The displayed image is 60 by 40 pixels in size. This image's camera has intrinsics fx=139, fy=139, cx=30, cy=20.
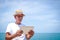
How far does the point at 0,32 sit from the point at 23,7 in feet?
1.50

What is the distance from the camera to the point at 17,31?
6.00 feet

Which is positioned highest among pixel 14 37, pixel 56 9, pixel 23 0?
pixel 23 0

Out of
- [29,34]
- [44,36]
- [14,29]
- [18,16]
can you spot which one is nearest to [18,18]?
[18,16]

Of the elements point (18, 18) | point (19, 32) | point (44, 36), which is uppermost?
point (18, 18)

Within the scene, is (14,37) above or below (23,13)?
below

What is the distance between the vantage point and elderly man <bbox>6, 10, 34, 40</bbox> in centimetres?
182

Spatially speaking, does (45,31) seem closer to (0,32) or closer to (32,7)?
(32,7)

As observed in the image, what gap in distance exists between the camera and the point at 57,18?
1.88m

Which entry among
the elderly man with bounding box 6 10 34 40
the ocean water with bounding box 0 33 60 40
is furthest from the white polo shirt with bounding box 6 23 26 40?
the ocean water with bounding box 0 33 60 40

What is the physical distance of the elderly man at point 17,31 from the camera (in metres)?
1.82

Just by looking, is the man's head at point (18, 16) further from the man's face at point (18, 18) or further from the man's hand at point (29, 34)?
the man's hand at point (29, 34)

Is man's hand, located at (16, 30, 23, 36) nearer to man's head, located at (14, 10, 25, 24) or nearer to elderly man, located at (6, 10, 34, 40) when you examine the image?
elderly man, located at (6, 10, 34, 40)

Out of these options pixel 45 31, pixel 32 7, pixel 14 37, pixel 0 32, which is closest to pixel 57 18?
pixel 45 31

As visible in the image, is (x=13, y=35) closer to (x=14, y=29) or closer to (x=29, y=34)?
(x=14, y=29)
